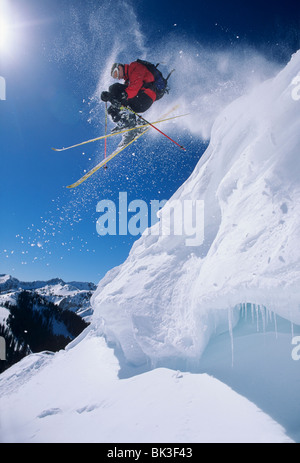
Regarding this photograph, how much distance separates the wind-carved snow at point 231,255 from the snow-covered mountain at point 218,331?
0.02 meters

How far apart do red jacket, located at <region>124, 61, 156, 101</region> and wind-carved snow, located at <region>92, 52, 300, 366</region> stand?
2943mm

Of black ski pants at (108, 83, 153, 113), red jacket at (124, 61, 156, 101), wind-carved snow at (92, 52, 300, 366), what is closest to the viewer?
wind-carved snow at (92, 52, 300, 366)

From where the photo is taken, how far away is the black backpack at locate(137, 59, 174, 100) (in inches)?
274

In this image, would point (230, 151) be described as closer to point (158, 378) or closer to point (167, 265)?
point (167, 265)

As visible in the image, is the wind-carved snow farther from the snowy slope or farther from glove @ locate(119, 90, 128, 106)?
glove @ locate(119, 90, 128, 106)

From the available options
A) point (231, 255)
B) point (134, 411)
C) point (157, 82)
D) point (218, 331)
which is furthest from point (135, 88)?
point (134, 411)

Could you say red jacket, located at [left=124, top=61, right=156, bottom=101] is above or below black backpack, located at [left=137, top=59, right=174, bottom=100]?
below

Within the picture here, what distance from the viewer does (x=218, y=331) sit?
15.5 ft

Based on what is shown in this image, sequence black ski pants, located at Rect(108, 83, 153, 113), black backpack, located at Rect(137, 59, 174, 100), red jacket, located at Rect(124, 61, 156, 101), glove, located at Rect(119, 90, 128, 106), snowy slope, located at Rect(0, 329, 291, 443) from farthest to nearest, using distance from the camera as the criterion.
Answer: black backpack, located at Rect(137, 59, 174, 100) → red jacket, located at Rect(124, 61, 156, 101) → glove, located at Rect(119, 90, 128, 106) → black ski pants, located at Rect(108, 83, 153, 113) → snowy slope, located at Rect(0, 329, 291, 443)

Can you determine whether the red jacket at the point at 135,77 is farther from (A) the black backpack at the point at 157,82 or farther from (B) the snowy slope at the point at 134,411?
(B) the snowy slope at the point at 134,411

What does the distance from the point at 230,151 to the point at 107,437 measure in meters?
6.91

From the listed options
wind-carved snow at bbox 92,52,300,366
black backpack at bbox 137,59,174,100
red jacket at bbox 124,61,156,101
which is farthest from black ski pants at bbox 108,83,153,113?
wind-carved snow at bbox 92,52,300,366

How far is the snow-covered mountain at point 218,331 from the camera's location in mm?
3043
